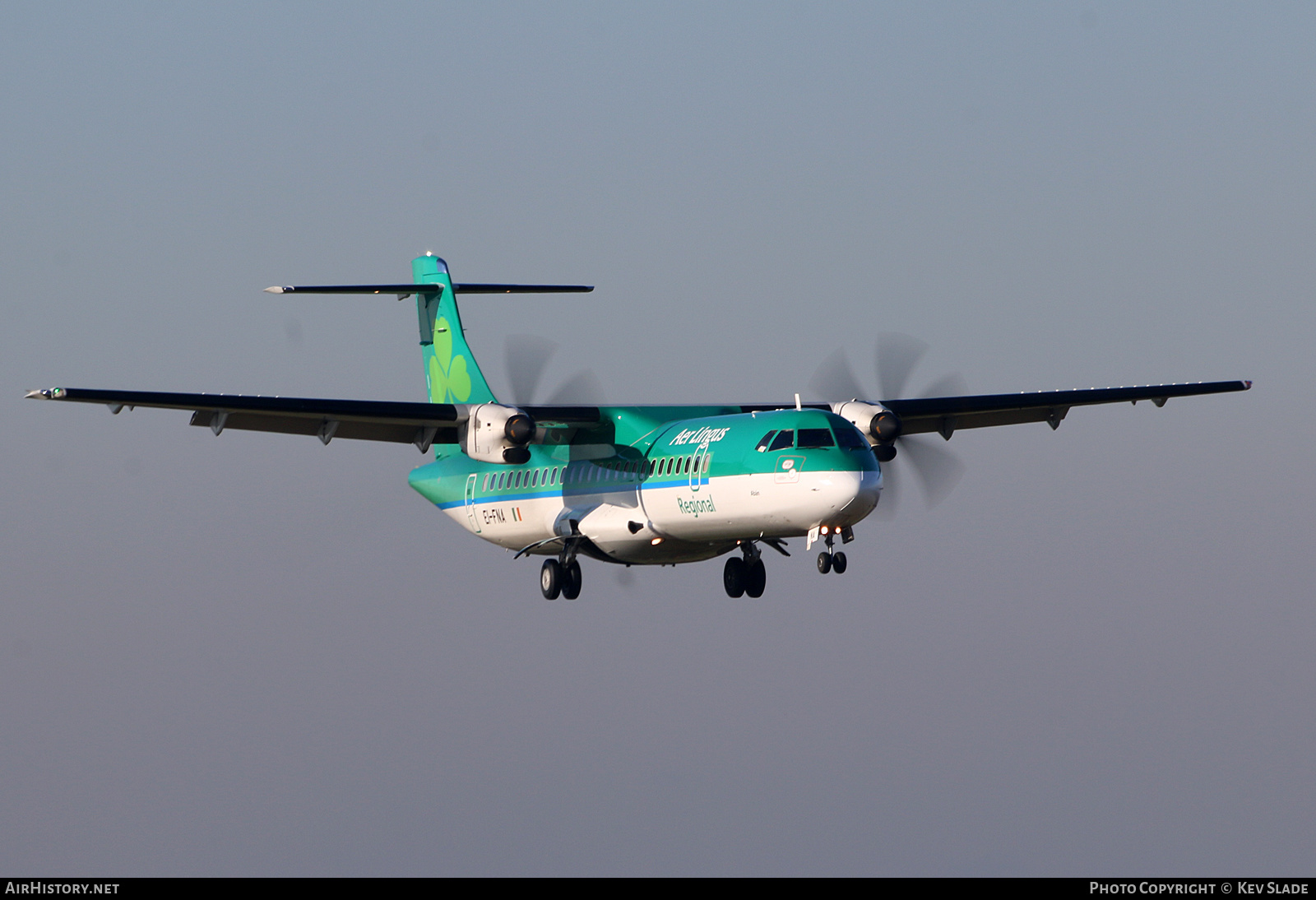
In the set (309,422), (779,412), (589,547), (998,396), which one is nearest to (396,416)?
(309,422)

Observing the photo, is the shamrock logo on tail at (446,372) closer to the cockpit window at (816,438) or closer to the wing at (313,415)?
the wing at (313,415)

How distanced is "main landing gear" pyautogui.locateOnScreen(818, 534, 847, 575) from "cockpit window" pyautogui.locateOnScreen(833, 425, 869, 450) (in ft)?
4.72

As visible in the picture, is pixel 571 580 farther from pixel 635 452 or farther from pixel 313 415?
pixel 313 415

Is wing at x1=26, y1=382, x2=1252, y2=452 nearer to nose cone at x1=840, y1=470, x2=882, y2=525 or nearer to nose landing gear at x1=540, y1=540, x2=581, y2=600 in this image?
nose landing gear at x1=540, y1=540, x2=581, y2=600

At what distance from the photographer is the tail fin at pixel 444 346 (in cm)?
3522

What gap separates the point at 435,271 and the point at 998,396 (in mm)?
12341

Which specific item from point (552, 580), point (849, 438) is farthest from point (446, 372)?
point (849, 438)

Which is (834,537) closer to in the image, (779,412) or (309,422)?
(779,412)

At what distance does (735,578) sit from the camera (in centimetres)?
3206

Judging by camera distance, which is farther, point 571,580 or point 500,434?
point 571,580

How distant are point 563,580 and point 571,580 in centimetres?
14

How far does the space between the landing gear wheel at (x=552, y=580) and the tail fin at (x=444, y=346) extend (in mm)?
4291

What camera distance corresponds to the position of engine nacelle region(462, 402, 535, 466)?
29.6 meters

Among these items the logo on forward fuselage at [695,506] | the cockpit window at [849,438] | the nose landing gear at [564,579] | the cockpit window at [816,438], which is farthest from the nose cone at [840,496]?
the nose landing gear at [564,579]
